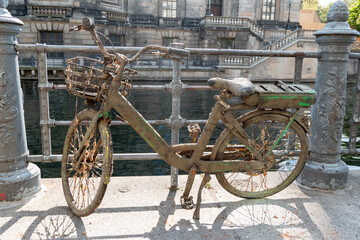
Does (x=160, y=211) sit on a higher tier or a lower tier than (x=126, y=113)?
lower

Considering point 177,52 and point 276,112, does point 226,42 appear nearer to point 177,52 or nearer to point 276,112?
point 276,112

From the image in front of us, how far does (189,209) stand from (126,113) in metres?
1.07

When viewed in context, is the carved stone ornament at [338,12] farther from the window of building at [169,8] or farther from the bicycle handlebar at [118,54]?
the window of building at [169,8]

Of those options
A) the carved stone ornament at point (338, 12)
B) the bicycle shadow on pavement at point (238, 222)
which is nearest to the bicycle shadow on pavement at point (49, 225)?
the bicycle shadow on pavement at point (238, 222)

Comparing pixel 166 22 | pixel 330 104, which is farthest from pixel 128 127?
pixel 166 22

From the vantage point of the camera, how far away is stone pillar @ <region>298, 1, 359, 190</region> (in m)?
3.54

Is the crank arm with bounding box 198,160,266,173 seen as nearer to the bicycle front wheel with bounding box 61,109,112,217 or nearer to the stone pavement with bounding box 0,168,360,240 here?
the stone pavement with bounding box 0,168,360,240

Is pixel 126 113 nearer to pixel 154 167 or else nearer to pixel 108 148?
pixel 108 148

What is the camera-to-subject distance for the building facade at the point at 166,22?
979 inches

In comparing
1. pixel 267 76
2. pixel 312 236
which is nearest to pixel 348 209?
pixel 312 236

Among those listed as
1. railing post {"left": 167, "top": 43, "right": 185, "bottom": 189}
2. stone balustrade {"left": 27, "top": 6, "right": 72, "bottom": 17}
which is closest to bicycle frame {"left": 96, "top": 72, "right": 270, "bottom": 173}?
railing post {"left": 167, "top": 43, "right": 185, "bottom": 189}

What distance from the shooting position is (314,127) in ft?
12.2

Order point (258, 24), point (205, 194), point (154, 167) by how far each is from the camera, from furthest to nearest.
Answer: point (258, 24) < point (154, 167) < point (205, 194)

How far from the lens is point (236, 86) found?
→ 106 inches
